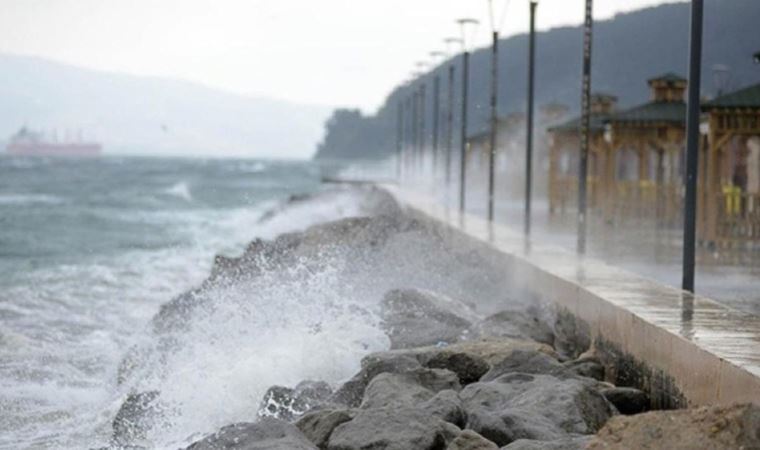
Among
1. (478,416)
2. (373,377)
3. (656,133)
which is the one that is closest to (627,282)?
(373,377)

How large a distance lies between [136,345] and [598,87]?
145 metres

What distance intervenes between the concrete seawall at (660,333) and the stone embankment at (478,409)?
0.26m

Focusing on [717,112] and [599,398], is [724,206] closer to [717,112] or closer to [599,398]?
[717,112]

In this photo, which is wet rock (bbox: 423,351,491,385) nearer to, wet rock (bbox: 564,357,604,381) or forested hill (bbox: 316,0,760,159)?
wet rock (bbox: 564,357,604,381)

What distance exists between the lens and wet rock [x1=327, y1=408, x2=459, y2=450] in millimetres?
7812

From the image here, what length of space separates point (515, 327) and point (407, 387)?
3903mm

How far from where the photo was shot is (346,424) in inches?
324

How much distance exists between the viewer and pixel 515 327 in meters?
13.2

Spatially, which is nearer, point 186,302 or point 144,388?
point 144,388

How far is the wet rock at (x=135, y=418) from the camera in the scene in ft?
34.5

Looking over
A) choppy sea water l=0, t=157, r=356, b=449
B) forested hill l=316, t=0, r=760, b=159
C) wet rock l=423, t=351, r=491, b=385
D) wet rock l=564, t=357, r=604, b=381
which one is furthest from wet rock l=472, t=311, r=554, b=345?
forested hill l=316, t=0, r=760, b=159

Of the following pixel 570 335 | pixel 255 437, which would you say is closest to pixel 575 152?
pixel 570 335

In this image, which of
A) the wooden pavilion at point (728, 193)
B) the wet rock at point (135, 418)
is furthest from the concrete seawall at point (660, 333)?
the wooden pavilion at point (728, 193)

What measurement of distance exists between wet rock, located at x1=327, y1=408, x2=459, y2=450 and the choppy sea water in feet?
9.60
